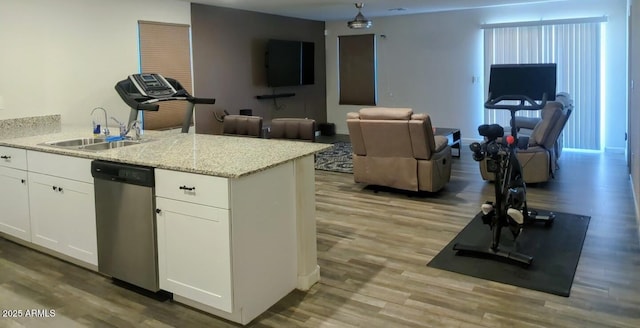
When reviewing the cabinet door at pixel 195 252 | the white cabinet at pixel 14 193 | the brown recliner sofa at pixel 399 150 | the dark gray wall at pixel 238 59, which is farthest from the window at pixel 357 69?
the cabinet door at pixel 195 252

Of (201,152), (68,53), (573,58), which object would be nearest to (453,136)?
(573,58)

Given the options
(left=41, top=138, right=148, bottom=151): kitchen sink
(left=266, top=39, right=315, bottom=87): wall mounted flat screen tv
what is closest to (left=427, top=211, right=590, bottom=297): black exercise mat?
(left=41, top=138, right=148, bottom=151): kitchen sink

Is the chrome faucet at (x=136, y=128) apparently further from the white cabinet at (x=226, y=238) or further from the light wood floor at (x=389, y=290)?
the white cabinet at (x=226, y=238)

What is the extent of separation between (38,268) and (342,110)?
7453 millimetres

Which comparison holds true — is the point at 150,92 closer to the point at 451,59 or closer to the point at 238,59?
the point at 238,59

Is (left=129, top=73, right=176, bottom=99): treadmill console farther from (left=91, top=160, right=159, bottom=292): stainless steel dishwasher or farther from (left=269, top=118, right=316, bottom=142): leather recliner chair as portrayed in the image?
(left=91, top=160, right=159, bottom=292): stainless steel dishwasher

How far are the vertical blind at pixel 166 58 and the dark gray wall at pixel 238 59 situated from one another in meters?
0.20

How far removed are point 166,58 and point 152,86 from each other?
159 cm

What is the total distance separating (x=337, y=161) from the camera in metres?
7.29

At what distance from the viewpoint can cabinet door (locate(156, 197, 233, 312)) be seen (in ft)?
8.64

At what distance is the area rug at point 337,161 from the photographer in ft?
22.4

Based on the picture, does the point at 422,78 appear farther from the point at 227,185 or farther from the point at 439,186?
the point at 227,185

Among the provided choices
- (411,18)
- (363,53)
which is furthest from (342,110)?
(411,18)

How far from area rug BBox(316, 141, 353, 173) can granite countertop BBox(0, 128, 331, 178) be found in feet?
9.28
